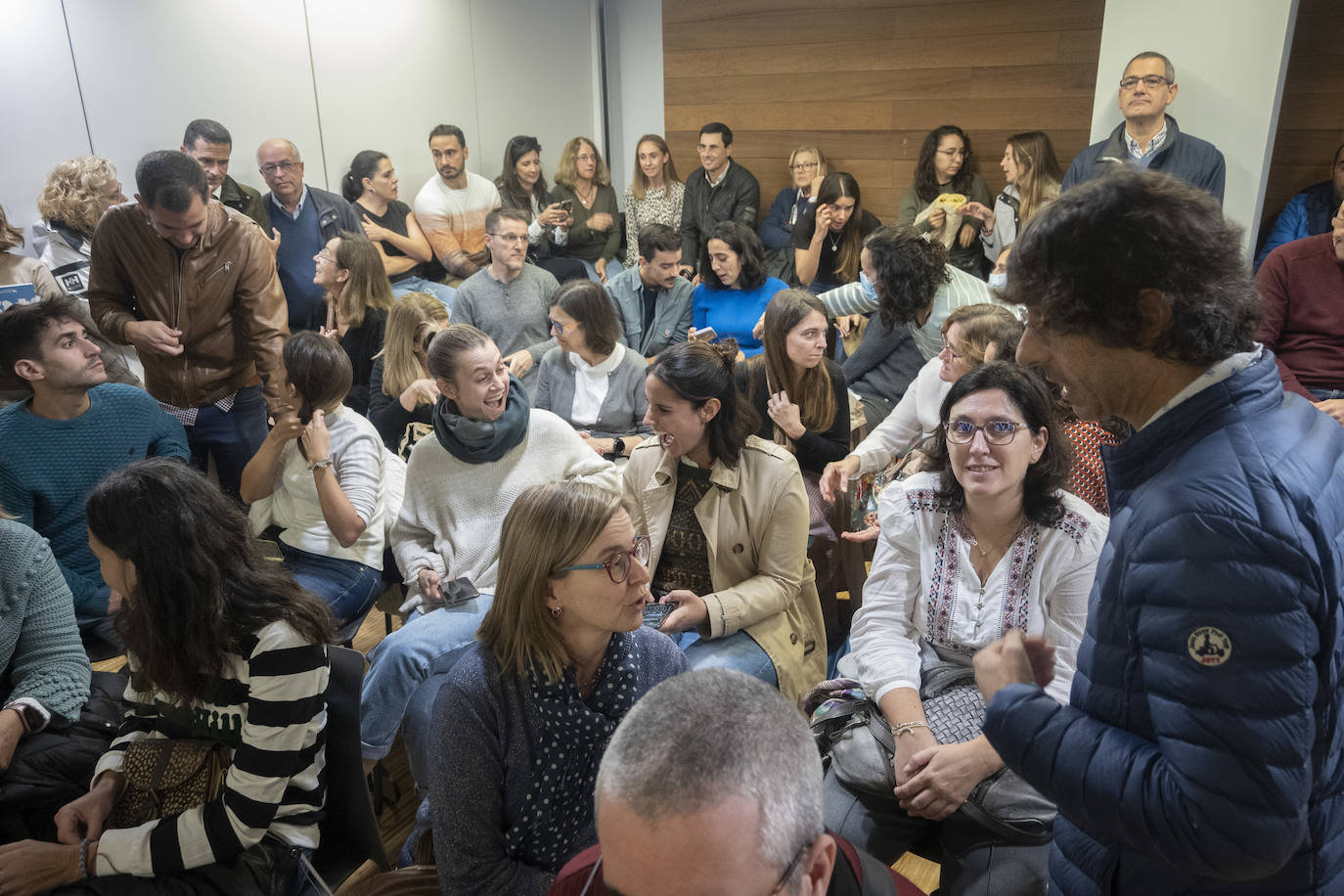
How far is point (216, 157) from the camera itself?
4746mm

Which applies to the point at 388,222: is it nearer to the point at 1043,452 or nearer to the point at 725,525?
the point at 725,525

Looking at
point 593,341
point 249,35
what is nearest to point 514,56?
point 249,35

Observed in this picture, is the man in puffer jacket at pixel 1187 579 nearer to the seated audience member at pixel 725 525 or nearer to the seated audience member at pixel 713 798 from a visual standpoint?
the seated audience member at pixel 713 798

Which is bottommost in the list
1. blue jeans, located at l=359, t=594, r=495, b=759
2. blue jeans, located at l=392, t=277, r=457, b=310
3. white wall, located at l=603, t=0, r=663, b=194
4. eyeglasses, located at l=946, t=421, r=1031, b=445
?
blue jeans, located at l=359, t=594, r=495, b=759

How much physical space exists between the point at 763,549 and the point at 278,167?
408 centimetres

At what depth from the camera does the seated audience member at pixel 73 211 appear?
174 inches

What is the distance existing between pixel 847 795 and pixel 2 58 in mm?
5203

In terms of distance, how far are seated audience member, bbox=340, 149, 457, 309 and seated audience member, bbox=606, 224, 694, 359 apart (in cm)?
136

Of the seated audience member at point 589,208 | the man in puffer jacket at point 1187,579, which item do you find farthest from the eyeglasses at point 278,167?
the man in puffer jacket at point 1187,579

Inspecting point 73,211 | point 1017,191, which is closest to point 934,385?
point 1017,191

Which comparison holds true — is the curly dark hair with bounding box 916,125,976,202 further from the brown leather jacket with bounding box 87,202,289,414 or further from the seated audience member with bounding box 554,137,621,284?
the brown leather jacket with bounding box 87,202,289,414

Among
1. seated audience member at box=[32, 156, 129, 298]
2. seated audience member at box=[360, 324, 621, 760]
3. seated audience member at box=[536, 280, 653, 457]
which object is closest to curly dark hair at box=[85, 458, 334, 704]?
seated audience member at box=[360, 324, 621, 760]

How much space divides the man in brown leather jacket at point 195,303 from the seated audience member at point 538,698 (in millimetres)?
2127

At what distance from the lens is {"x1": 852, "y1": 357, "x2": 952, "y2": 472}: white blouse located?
3.04 m
